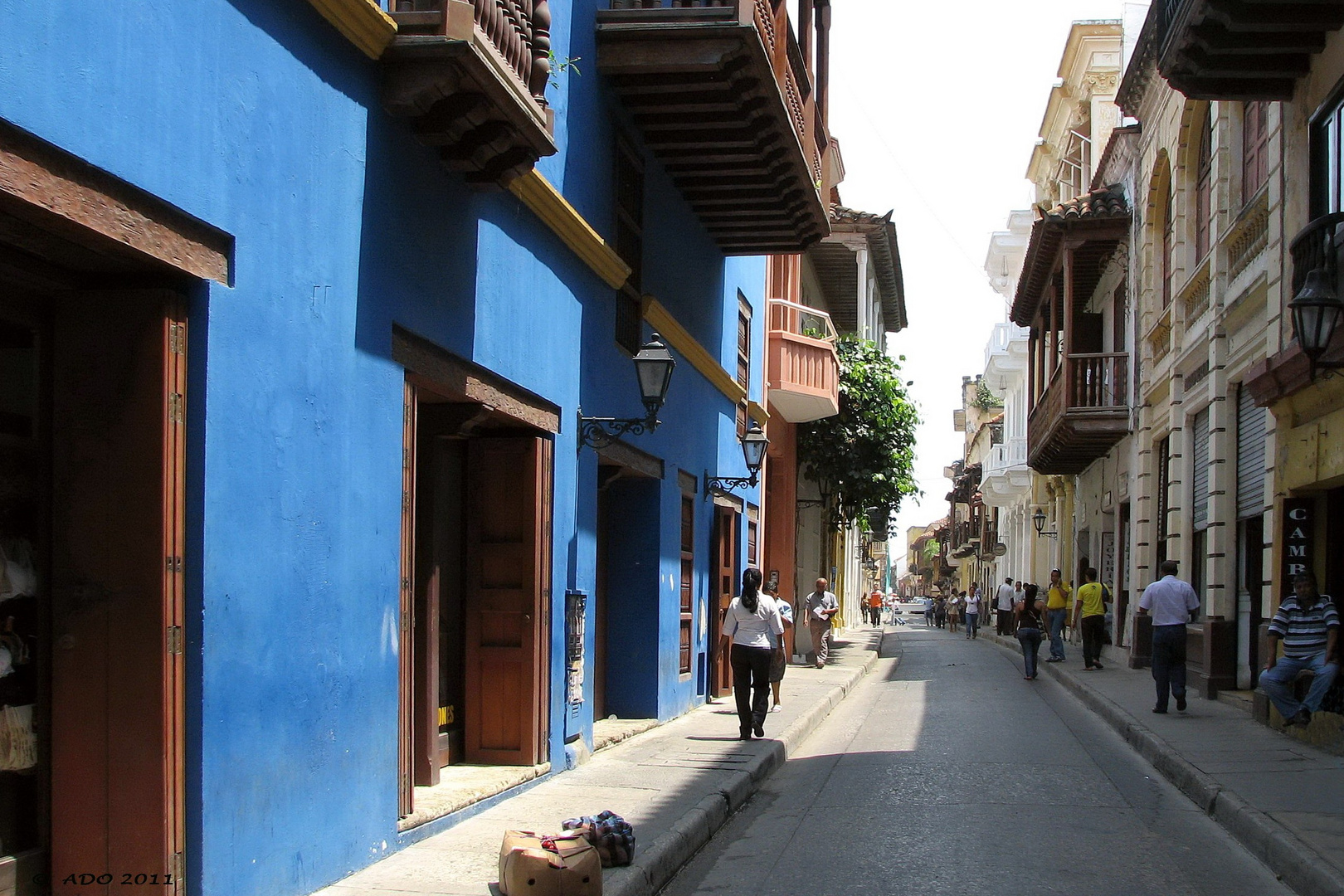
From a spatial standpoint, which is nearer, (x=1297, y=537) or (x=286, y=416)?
(x=286, y=416)

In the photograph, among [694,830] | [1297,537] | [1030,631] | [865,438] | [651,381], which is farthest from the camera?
[865,438]

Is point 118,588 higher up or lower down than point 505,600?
higher up

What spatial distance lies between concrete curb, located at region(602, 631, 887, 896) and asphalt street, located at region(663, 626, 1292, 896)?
104 millimetres

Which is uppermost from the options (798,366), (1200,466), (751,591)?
(798,366)

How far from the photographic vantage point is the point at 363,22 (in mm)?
6688

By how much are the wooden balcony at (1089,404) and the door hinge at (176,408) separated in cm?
2001

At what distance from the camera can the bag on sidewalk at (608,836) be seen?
6.84 metres

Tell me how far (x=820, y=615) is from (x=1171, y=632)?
30.5 feet

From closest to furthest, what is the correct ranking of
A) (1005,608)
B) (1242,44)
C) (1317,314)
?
(1317,314), (1242,44), (1005,608)

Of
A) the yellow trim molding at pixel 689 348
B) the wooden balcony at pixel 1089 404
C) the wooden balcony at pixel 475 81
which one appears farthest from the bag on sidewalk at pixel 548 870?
the wooden balcony at pixel 1089 404

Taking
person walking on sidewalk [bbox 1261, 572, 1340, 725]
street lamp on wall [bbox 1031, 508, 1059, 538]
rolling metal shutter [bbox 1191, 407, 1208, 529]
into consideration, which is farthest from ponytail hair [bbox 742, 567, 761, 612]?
street lamp on wall [bbox 1031, 508, 1059, 538]

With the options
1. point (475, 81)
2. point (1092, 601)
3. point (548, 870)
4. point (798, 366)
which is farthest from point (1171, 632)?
point (475, 81)

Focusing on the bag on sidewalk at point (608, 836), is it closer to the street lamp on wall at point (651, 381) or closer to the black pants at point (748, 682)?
the street lamp on wall at point (651, 381)

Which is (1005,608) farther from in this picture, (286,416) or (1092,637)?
(286,416)
